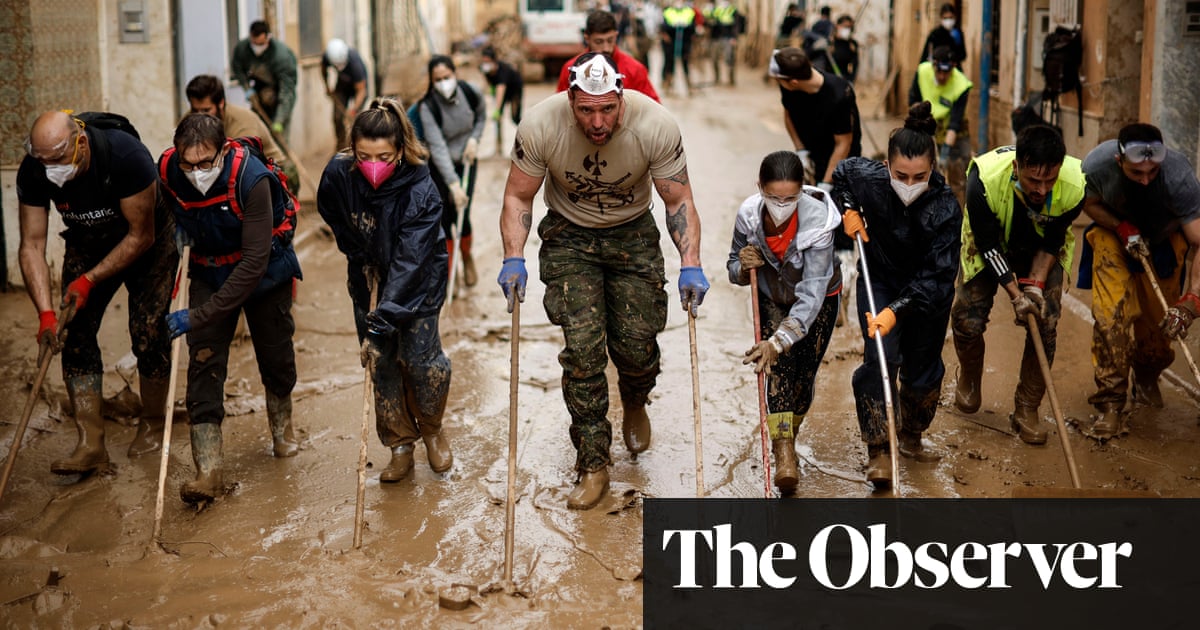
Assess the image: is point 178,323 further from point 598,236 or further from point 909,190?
point 909,190

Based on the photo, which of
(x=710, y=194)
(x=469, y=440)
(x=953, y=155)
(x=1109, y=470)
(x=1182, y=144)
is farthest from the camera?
(x=710, y=194)

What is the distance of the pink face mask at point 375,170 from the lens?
18.3ft

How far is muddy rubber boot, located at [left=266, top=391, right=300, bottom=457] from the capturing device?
6.46 metres

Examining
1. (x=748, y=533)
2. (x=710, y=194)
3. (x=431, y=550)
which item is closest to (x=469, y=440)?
(x=431, y=550)

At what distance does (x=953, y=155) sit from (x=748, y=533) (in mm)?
7098

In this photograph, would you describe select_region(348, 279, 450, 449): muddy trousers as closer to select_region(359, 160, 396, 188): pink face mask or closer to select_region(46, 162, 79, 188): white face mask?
select_region(359, 160, 396, 188): pink face mask

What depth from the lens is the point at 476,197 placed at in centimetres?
1405

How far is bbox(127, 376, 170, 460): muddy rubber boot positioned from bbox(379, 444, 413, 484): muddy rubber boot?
4.23ft

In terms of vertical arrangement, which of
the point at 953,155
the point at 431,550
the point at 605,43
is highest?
the point at 605,43

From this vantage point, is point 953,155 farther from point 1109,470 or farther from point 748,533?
point 748,533

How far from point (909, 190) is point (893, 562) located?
1.69 metres

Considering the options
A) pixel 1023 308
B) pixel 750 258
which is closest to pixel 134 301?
pixel 750 258

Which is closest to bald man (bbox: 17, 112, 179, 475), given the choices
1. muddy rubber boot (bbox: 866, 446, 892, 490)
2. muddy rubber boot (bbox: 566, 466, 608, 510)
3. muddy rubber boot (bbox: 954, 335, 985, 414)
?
muddy rubber boot (bbox: 566, 466, 608, 510)

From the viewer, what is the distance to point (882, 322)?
5.66 meters
